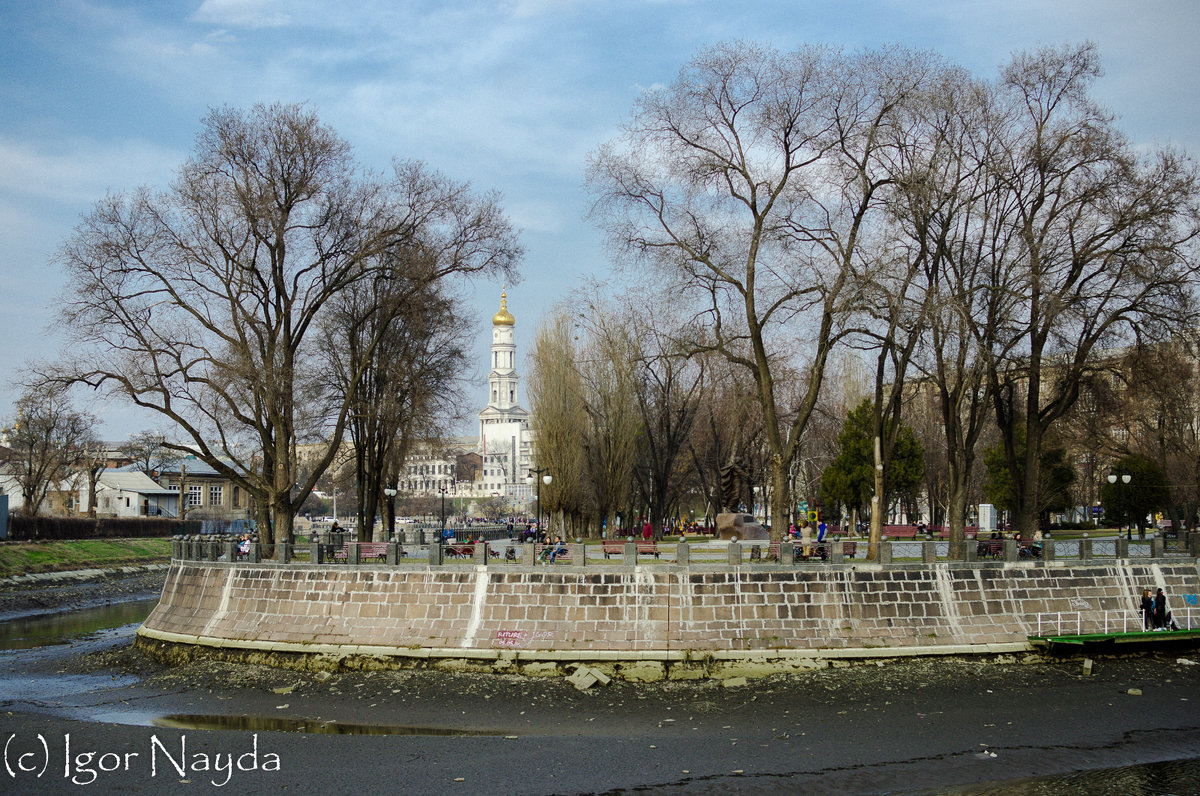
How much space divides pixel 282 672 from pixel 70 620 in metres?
16.7

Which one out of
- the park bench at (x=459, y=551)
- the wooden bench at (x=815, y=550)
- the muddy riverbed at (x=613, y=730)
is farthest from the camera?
the park bench at (x=459, y=551)

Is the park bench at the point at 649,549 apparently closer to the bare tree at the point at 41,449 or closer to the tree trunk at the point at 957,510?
the tree trunk at the point at 957,510

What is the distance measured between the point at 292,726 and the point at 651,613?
7615 mm

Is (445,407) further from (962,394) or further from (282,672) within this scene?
(962,394)

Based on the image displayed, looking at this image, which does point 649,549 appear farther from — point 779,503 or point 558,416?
point 558,416

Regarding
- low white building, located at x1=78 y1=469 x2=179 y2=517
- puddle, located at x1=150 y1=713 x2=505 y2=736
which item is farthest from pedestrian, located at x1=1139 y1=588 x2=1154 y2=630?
low white building, located at x1=78 y1=469 x2=179 y2=517

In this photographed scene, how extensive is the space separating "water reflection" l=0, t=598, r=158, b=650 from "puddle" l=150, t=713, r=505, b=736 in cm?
1181

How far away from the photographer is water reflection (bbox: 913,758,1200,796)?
46.1 ft

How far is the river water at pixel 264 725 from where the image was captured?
557 inches

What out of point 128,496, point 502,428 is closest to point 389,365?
point 128,496

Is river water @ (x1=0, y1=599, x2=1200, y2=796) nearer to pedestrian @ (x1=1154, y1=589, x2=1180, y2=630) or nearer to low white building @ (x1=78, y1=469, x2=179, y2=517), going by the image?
pedestrian @ (x1=1154, y1=589, x2=1180, y2=630)

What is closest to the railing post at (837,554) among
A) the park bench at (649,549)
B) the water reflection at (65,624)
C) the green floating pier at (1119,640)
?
the park bench at (649,549)

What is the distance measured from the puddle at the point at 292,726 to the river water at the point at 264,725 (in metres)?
0.02

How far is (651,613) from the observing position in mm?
21094
